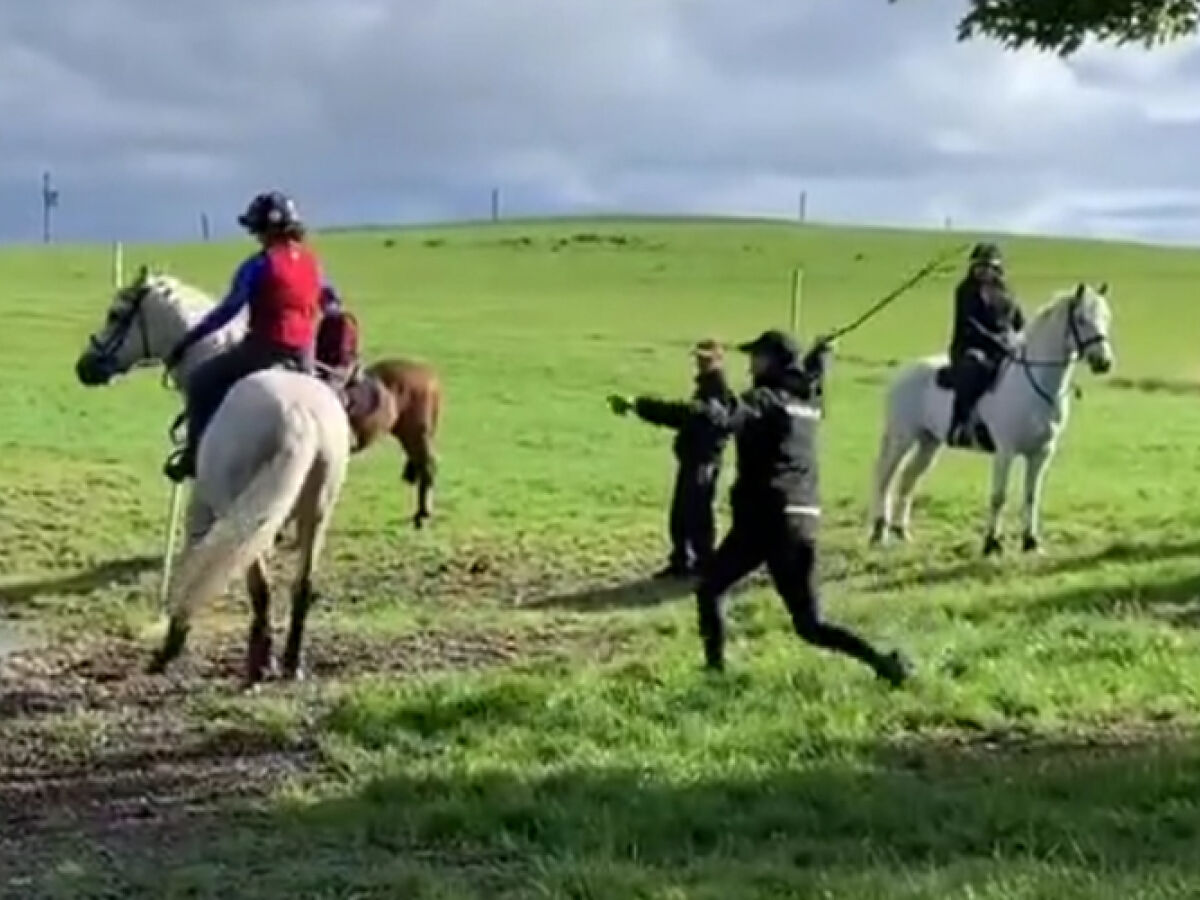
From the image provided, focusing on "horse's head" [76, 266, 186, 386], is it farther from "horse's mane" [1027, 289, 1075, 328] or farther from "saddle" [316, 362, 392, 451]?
"horse's mane" [1027, 289, 1075, 328]

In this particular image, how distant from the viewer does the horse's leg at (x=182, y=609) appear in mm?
13508

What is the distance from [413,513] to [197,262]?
6461cm

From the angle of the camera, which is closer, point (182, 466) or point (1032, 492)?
point (182, 466)

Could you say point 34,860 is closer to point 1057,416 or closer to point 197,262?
point 1057,416

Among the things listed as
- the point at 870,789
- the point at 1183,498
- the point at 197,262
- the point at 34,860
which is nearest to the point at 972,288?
the point at 1183,498

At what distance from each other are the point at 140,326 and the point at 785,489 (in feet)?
21.8

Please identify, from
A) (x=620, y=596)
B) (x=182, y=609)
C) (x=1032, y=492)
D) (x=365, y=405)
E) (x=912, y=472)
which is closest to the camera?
(x=182, y=609)

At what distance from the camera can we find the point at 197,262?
87.8 m

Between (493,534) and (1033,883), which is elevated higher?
(1033,883)

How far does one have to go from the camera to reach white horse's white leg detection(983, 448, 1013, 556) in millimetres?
21219

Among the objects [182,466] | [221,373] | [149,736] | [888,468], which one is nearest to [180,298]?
[182,466]

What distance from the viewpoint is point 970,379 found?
71.5ft

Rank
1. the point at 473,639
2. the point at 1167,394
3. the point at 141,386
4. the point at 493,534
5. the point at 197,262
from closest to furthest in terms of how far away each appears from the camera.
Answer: the point at 473,639, the point at 493,534, the point at 141,386, the point at 1167,394, the point at 197,262

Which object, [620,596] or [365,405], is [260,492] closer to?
[620,596]
